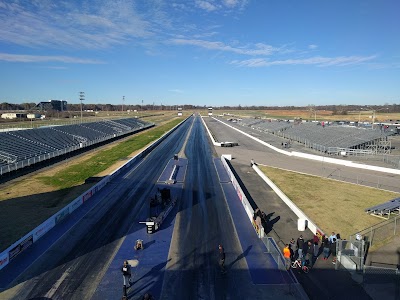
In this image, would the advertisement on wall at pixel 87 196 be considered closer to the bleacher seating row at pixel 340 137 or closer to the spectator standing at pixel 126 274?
the spectator standing at pixel 126 274

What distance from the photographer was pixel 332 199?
3086 cm

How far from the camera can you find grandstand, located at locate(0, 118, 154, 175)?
4875 centimetres

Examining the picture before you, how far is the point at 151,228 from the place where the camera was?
23219 mm

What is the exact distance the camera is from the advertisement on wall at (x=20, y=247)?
63.3 ft

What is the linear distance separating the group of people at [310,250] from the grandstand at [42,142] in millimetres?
37273

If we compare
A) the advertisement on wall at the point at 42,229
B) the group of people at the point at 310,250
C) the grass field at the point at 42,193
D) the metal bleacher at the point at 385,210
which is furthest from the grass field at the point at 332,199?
the grass field at the point at 42,193

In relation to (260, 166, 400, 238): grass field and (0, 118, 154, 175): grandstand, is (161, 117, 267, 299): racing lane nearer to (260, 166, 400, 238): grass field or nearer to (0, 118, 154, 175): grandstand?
(260, 166, 400, 238): grass field

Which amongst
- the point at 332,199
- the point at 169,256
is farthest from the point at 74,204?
the point at 332,199

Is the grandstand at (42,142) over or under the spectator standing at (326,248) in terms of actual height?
over

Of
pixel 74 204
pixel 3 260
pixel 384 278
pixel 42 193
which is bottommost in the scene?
pixel 384 278

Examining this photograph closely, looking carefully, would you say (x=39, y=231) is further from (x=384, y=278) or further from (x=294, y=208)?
(x=384, y=278)

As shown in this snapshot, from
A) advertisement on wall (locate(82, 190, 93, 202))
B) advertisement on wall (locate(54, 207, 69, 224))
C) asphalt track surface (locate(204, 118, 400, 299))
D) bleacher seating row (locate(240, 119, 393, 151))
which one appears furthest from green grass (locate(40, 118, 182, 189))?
bleacher seating row (locate(240, 119, 393, 151))

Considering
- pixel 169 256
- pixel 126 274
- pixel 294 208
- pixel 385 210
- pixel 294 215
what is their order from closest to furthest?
pixel 126 274
pixel 169 256
pixel 385 210
pixel 294 215
pixel 294 208

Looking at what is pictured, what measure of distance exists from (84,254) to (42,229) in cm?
465
